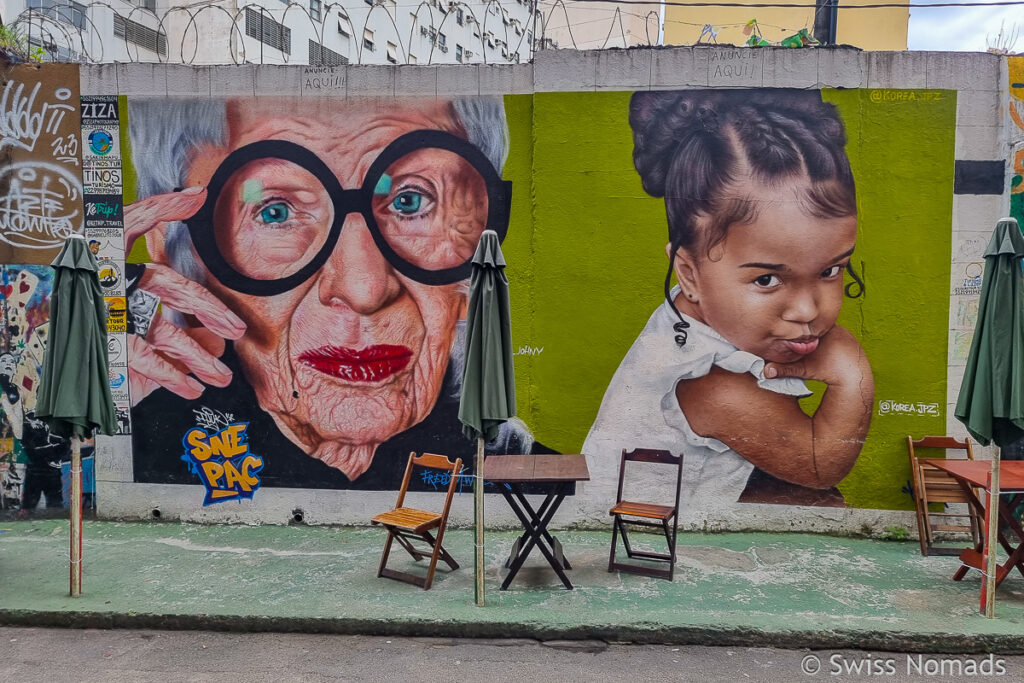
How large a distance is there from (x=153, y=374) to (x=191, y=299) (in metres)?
0.95

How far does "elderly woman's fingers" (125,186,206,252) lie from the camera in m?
7.93

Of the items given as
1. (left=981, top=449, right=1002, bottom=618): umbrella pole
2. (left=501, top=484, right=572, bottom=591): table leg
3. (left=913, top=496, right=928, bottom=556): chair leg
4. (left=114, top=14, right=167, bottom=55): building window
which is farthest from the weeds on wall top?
(left=114, top=14, right=167, bottom=55): building window

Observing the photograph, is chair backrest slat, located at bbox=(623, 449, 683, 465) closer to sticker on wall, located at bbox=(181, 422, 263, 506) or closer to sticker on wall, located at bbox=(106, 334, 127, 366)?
sticker on wall, located at bbox=(181, 422, 263, 506)

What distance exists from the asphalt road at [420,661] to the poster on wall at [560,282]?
253 centimetres

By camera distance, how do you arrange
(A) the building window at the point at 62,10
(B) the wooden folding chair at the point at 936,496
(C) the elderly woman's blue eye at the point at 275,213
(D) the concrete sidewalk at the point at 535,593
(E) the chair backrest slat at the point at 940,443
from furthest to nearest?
1. (C) the elderly woman's blue eye at the point at 275,213
2. (A) the building window at the point at 62,10
3. (E) the chair backrest slat at the point at 940,443
4. (B) the wooden folding chair at the point at 936,496
5. (D) the concrete sidewalk at the point at 535,593

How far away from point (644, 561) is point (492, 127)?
15.5 feet

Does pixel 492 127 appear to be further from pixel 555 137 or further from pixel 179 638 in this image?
pixel 179 638

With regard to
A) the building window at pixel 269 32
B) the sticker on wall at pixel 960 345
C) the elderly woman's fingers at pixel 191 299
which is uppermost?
the building window at pixel 269 32

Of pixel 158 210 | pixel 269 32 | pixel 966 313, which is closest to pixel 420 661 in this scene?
pixel 158 210

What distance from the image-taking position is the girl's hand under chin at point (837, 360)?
7453 mm

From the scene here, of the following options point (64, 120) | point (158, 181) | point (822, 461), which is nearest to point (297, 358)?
point (158, 181)

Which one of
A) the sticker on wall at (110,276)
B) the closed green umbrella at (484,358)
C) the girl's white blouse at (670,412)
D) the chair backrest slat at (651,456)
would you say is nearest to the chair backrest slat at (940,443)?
the girl's white blouse at (670,412)

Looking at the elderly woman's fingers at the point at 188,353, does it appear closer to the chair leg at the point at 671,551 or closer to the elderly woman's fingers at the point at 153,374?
the elderly woman's fingers at the point at 153,374

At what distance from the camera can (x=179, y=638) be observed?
5379mm
